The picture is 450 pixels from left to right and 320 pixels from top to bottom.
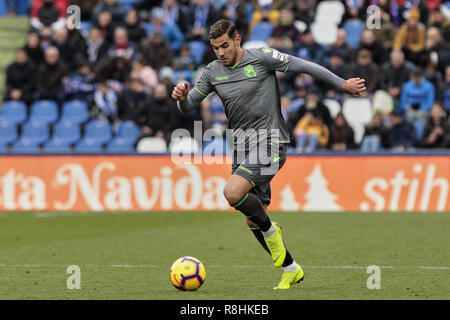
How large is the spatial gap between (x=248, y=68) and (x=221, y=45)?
37 centimetres

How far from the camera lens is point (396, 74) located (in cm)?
1905

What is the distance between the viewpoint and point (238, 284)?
8.84 m

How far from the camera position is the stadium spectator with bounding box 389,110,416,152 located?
1789 centimetres

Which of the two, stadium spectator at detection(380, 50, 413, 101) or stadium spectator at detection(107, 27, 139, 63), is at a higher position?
stadium spectator at detection(107, 27, 139, 63)

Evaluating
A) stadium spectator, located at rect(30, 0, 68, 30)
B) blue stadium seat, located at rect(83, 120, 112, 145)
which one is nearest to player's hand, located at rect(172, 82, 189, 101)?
blue stadium seat, located at rect(83, 120, 112, 145)

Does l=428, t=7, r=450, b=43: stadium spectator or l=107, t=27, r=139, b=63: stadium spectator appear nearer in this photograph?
l=428, t=7, r=450, b=43: stadium spectator

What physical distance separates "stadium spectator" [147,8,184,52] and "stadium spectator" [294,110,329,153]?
184 inches

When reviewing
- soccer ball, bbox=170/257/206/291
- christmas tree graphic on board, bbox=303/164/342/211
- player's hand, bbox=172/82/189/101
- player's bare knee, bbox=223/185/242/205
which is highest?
player's hand, bbox=172/82/189/101

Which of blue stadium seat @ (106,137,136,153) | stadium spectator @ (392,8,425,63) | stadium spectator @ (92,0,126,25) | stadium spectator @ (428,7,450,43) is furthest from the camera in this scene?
stadium spectator @ (92,0,126,25)

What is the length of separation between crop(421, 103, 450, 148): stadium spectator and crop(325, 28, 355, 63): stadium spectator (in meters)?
2.42

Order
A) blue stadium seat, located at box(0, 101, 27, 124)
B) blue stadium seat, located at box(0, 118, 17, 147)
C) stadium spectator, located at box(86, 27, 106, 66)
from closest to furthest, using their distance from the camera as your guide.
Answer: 1. blue stadium seat, located at box(0, 118, 17, 147)
2. blue stadium seat, located at box(0, 101, 27, 124)
3. stadium spectator, located at box(86, 27, 106, 66)

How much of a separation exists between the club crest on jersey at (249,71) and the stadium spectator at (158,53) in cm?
1203

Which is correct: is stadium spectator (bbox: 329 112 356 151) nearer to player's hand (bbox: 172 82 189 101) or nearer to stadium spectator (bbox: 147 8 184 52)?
stadium spectator (bbox: 147 8 184 52)
